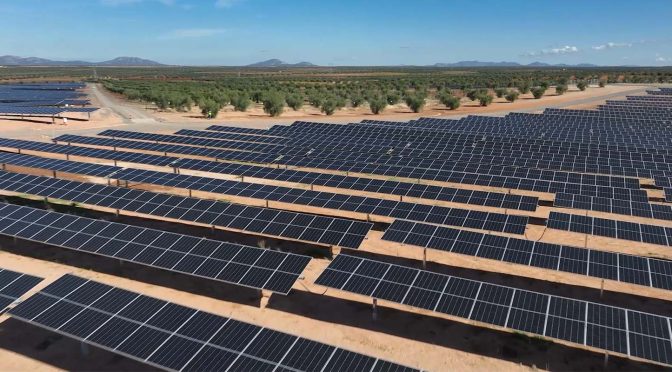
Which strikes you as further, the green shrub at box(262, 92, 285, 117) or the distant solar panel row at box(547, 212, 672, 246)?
the green shrub at box(262, 92, 285, 117)

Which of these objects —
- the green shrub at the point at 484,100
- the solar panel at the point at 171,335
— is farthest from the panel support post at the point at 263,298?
the green shrub at the point at 484,100

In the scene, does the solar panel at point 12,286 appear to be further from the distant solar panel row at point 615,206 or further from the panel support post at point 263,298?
the distant solar panel row at point 615,206

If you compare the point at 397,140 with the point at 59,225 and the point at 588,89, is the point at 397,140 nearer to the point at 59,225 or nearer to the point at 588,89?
the point at 59,225

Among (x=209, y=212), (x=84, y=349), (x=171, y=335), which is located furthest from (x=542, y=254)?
(x=84, y=349)

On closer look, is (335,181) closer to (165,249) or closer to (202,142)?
(165,249)

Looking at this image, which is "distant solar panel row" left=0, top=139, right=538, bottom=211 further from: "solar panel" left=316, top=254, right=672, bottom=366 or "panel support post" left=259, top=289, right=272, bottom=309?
"panel support post" left=259, top=289, right=272, bottom=309

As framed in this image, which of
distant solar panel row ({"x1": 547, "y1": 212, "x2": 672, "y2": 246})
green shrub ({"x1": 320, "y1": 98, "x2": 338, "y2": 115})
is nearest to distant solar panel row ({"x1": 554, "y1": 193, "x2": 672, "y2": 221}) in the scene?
distant solar panel row ({"x1": 547, "y1": 212, "x2": 672, "y2": 246})
